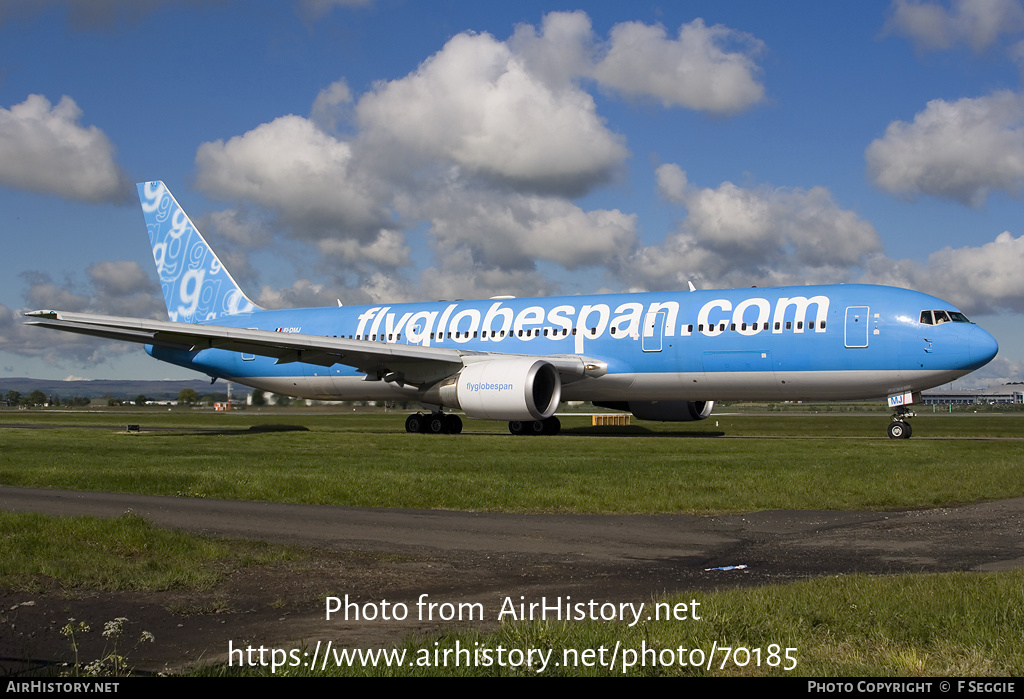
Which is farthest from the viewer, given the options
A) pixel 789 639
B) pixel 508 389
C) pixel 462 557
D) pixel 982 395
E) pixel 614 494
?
pixel 982 395

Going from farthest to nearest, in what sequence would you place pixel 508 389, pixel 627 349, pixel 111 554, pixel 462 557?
pixel 627 349
pixel 508 389
pixel 462 557
pixel 111 554

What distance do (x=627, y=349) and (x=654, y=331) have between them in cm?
102

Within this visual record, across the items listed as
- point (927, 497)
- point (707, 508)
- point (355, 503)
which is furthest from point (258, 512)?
point (927, 497)

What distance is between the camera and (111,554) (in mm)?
8062

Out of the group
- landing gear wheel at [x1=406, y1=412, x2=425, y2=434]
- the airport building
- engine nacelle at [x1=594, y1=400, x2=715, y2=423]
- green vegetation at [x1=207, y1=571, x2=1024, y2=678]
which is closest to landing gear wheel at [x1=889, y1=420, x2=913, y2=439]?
engine nacelle at [x1=594, y1=400, x2=715, y2=423]

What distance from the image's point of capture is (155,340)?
94.4 feet

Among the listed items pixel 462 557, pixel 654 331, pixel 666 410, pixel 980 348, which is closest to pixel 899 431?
pixel 980 348

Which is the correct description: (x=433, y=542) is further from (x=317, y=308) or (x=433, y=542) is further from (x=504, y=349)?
(x=317, y=308)

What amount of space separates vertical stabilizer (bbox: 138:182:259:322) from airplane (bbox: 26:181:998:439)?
572 centimetres

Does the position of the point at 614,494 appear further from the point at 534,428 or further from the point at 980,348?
the point at 534,428

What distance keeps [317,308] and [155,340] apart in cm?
792

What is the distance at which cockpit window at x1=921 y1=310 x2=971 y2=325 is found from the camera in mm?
23594

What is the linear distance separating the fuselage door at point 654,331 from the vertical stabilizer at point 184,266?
17686mm

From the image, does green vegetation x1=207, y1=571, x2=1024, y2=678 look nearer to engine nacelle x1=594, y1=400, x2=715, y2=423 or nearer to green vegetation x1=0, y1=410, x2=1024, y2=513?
green vegetation x1=0, y1=410, x2=1024, y2=513
